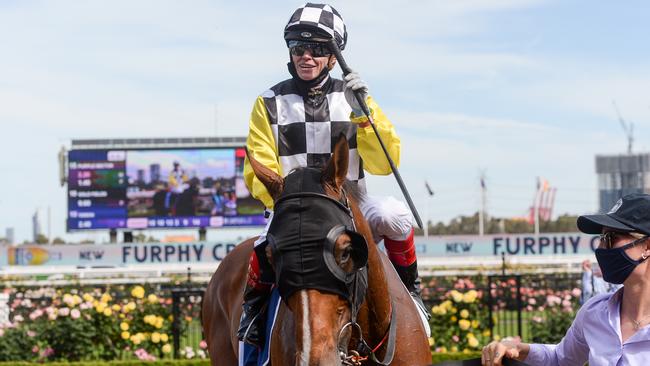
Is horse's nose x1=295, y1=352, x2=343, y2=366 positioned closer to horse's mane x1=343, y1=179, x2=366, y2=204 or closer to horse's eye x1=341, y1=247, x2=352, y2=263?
horse's eye x1=341, y1=247, x2=352, y2=263

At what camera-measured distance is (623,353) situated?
114 inches

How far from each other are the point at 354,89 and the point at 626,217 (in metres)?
1.56

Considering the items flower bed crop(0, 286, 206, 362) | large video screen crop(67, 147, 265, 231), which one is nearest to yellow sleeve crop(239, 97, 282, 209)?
flower bed crop(0, 286, 206, 362)

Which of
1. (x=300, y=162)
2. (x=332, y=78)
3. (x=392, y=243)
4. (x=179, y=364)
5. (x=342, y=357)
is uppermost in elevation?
(x=332, y=78)

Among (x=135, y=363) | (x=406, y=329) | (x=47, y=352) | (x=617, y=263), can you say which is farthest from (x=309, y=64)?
(x=47, y=352)

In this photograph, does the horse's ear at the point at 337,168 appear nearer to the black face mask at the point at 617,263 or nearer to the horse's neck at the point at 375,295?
the horse's neck at the point at 375,295

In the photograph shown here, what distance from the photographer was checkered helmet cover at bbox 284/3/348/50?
4383mm

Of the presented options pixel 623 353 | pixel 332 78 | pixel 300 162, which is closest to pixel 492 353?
pixel 623 353

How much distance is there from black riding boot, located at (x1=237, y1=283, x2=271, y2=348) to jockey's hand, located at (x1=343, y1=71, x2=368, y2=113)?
2.99ft

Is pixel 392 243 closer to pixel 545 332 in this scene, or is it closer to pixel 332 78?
pixel 332 78

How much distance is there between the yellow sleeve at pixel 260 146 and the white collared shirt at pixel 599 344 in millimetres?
1471

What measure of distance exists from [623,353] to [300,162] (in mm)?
1936

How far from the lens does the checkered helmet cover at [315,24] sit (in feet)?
14.4

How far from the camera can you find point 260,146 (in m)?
4.38
